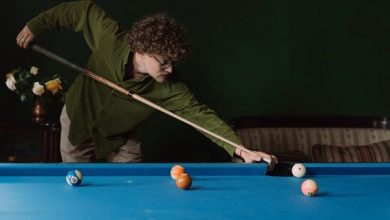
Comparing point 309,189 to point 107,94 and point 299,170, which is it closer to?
point 299,170

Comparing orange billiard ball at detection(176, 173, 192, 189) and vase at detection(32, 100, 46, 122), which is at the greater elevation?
vase at detection(32, 100, 46, 122)

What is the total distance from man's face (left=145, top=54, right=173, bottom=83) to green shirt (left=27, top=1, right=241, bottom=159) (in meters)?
0.15

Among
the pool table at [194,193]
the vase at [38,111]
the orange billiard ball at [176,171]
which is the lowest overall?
the pool table at [194,193]

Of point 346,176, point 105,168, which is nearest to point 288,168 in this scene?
point 346,176

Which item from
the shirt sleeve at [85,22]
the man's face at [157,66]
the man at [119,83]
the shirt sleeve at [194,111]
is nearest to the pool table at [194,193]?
the man at [119,83]

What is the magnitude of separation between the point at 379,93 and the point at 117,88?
7.56ft

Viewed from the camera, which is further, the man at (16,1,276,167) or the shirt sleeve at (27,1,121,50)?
the shirt sleeve at (27,1,121,50)

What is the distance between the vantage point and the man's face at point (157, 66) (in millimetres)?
2361

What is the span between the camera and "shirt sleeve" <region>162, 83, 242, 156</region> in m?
2.44

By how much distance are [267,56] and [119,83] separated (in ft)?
5.11

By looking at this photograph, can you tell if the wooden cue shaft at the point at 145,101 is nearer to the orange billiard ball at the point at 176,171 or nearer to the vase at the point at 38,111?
the orange billiard ball at the point at 176,171

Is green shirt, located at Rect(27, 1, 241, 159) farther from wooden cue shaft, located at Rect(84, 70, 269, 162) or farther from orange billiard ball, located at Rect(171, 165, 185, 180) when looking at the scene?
orange billiard ball, located at Rect(171, 165, 185, 180)

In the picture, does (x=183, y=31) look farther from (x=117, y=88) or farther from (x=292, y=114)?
(x=292, y=114)

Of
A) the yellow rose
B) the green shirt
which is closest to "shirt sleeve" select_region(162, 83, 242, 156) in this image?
the green shirt
